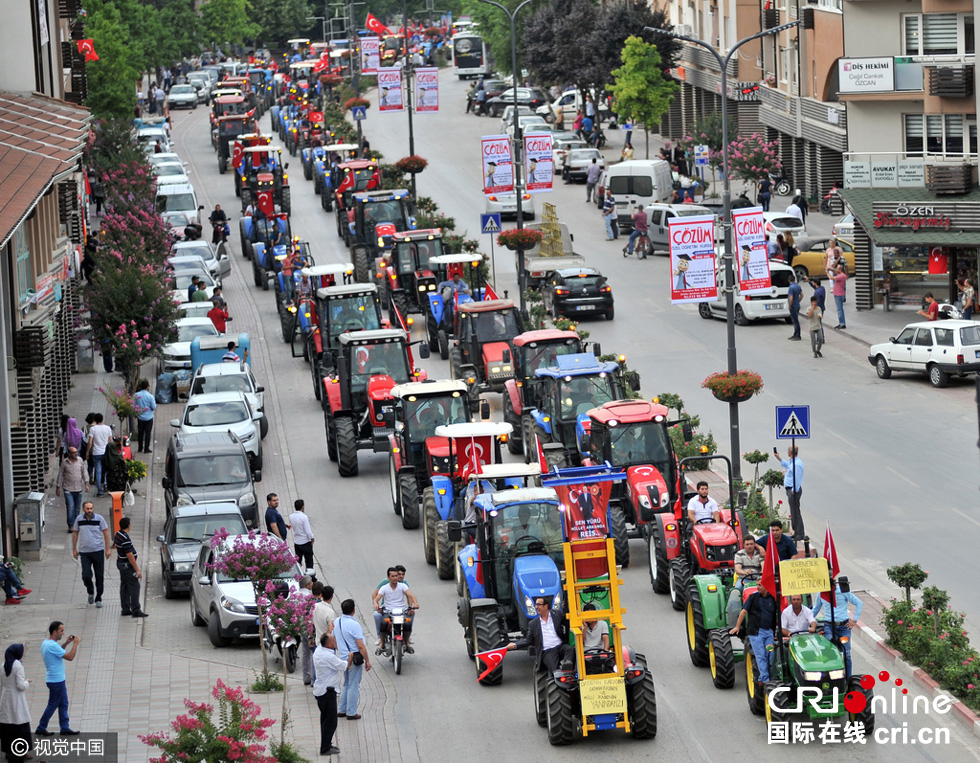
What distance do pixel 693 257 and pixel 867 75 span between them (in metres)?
19.6

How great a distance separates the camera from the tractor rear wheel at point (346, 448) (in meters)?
32.1

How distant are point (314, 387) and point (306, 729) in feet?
64.6

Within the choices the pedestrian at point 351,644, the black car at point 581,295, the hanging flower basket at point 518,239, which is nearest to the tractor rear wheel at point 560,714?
the pedestrian at point 351,644

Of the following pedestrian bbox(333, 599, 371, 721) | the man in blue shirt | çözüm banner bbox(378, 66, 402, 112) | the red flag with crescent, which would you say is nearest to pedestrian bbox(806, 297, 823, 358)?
the man in blue shirt

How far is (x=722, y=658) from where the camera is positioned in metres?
20.4

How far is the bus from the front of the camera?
10869 centimetres

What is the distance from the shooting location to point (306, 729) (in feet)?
65.4

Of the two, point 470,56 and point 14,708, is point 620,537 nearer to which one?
point 14,708

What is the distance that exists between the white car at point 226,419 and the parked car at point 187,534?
18.6ft

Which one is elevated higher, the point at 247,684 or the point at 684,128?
the point at 684,128

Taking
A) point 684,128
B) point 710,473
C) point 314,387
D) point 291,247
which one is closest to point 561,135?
point 684,128

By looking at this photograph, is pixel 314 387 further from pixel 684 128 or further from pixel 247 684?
pixel 684 128

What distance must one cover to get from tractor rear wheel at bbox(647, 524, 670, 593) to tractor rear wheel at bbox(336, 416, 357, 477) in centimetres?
881

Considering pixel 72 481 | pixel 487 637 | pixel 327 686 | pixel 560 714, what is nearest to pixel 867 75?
pixel 72 481
